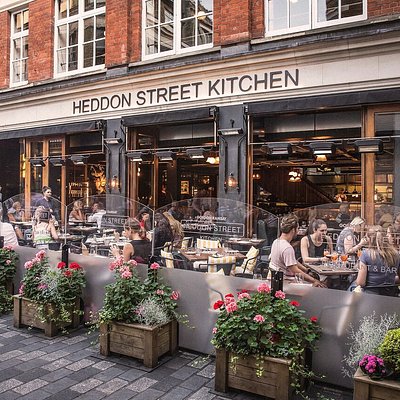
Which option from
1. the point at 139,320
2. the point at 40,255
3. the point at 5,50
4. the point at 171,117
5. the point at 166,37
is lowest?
the point at 139,320

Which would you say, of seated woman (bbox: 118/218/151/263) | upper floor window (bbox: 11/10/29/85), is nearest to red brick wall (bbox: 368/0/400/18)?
seated woman (bbox: 118/218/151/263)

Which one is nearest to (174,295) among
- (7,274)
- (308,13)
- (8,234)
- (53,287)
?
(53,287)

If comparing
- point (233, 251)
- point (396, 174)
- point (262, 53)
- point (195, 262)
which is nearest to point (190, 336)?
point (195, 262)

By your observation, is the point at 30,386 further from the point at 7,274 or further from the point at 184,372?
the point at 7,274

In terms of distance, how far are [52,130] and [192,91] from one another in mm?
4894

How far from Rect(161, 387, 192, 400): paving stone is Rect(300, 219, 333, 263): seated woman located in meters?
2.24

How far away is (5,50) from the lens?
46.4ft

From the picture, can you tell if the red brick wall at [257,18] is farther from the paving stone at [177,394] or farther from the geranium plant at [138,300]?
the paving stone at [177,394]

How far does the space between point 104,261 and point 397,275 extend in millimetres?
3966

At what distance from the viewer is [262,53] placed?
29.8 ft

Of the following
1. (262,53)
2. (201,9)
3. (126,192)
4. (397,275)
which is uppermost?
(201,9)

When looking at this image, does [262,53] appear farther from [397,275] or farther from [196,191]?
[196,191]

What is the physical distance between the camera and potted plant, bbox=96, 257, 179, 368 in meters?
4.96

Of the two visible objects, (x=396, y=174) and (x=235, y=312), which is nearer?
(x=235, y=312)
